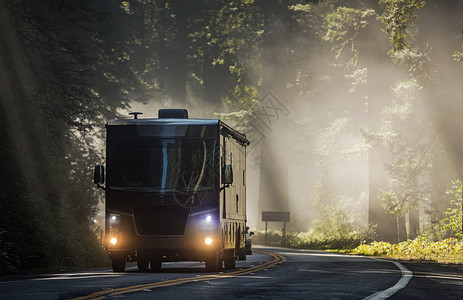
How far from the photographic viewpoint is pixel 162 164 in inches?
772

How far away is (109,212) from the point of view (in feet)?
64.1

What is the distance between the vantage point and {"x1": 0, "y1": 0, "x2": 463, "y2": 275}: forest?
2809 cm

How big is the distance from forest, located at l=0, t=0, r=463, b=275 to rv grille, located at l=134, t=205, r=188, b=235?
3737mm

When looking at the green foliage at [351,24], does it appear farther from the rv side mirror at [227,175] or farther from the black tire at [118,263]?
the black tire at [118,263]

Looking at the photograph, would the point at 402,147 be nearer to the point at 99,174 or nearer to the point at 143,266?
the point at 143,266

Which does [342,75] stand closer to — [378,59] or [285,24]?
[285,24]

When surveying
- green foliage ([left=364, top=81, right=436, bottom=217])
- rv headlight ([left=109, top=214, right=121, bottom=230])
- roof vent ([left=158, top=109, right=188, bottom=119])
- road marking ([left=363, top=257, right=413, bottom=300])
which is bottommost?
road marking ([left=363, top=257, right=413, bottom=300])

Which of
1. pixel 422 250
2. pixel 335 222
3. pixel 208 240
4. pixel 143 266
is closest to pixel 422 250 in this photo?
pixel 422 250

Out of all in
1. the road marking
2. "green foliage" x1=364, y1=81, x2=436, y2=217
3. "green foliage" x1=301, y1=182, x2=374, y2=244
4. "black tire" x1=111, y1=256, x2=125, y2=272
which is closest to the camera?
the road marking

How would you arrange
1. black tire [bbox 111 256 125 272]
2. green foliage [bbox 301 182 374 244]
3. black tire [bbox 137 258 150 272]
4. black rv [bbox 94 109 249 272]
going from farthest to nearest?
green foliage [bbox 301 182 374 244] < black tire [bbox 137 258 150 272] < black tire [bbox 111 256 125 272] < black rv [bbox 94 109 249 272]

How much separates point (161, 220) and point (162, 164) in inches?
51.7

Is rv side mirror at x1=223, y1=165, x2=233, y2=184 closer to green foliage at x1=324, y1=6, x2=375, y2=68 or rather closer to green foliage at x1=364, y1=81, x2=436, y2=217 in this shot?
green foliage at x1=324, y1=6, x2=375, y2=68

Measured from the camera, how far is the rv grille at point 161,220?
19.3m

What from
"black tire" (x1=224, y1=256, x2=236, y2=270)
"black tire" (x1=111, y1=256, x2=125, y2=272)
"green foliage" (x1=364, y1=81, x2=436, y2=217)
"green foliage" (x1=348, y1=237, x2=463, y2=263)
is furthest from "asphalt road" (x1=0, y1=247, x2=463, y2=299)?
"green foliage" (x1=364, y1=81, x2=436, y2=217)
